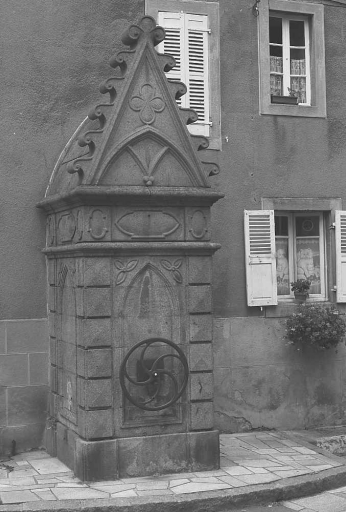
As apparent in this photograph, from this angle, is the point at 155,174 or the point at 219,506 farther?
the point at 155,174

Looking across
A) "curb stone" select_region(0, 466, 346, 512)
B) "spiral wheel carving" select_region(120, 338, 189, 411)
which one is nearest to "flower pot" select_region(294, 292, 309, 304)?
"spiral wheel carving" select_region(120, 338, 189, 411)

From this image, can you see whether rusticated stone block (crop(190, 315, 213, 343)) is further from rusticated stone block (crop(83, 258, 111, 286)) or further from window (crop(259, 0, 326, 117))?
window (crop(259, 0, 326, 117))

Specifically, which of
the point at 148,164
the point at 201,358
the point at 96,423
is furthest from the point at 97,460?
the point at 148,164

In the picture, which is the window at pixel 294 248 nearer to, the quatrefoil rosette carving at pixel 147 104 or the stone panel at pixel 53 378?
the quatrefoil rosette carving at pixel 147 104

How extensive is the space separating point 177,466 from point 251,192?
374 cm

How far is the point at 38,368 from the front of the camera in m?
9.47

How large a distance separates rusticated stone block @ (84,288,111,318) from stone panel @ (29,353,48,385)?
1.58 m

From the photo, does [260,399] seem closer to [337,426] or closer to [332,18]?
[337,426]

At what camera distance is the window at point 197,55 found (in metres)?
10.3

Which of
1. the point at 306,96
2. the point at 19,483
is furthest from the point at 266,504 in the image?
the point at 306,96

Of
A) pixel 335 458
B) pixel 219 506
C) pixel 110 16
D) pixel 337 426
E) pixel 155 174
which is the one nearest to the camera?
pixel 219 506

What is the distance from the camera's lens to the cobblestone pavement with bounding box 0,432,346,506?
775 centimetres

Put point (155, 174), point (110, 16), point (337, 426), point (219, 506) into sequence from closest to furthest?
1. point (219, 506)
2. point (155, 174)
3. point (110, 16)
4. point (337, 426)

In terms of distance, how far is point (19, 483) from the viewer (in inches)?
319
